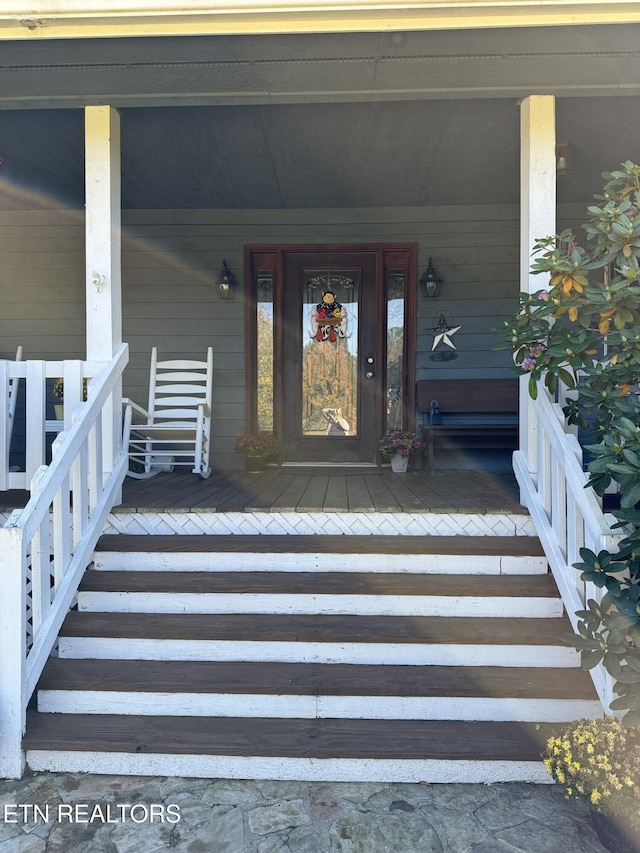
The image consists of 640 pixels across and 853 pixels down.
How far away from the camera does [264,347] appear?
4.46 m

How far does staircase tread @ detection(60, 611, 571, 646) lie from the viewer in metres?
1.99

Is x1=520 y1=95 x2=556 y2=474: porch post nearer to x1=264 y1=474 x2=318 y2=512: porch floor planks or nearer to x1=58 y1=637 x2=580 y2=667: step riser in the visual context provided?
x1=58 y1=637 x2=580 y2=667: step riser

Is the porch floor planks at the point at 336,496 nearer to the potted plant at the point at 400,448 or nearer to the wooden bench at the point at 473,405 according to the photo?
the potted plant at the point at 400,448

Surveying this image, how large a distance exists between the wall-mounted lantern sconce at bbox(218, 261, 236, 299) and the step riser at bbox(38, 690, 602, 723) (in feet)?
10.3

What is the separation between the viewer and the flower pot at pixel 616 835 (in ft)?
4.45

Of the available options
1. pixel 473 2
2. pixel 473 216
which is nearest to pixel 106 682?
pixel 473 2

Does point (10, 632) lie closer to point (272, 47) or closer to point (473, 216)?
point (272, 47)

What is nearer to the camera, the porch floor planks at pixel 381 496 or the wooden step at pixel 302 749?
the wooden step at pixel 302 749

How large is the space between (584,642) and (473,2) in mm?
2197

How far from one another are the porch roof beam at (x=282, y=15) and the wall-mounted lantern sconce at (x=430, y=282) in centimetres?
218

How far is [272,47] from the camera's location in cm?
226

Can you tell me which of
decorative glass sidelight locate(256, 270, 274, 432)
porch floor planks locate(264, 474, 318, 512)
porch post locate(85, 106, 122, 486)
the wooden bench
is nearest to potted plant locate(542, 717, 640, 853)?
porch floor planks locate(264, 474, 318, 512)

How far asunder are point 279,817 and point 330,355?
3407 mm

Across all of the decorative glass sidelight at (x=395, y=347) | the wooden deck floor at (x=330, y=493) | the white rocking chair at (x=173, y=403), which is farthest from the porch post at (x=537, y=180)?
the white rocking chair at (x=173, y=403)
